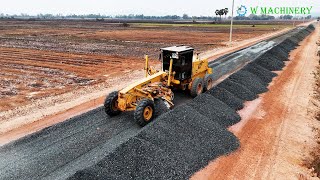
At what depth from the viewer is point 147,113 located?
1238 centimetres

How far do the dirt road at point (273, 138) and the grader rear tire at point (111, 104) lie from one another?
5.11m

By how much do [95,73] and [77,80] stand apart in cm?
260

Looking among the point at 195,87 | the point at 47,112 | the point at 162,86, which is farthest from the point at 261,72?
the point at 47,112

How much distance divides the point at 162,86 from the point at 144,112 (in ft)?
7.01

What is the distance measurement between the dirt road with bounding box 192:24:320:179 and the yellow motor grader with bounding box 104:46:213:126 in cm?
320

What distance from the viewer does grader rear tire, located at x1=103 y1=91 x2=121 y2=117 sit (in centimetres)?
1315

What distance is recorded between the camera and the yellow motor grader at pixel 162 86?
12266mm

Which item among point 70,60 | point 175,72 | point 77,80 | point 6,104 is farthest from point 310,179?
point 70,60

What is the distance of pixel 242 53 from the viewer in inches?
1359

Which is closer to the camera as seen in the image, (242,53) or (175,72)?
(175,72)

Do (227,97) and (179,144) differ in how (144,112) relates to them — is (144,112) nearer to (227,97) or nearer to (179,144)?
(179,144)

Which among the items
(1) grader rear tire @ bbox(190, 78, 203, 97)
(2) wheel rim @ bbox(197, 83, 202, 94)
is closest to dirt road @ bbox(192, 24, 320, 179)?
(2) wheel rim @ bbox(197, 83, 202, 94)

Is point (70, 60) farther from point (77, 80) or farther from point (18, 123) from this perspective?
point (18, 123)

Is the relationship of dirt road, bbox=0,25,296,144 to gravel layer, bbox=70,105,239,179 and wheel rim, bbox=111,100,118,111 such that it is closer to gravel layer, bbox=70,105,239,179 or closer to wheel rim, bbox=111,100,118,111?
wheel rim, bbox=111,100,118,111
